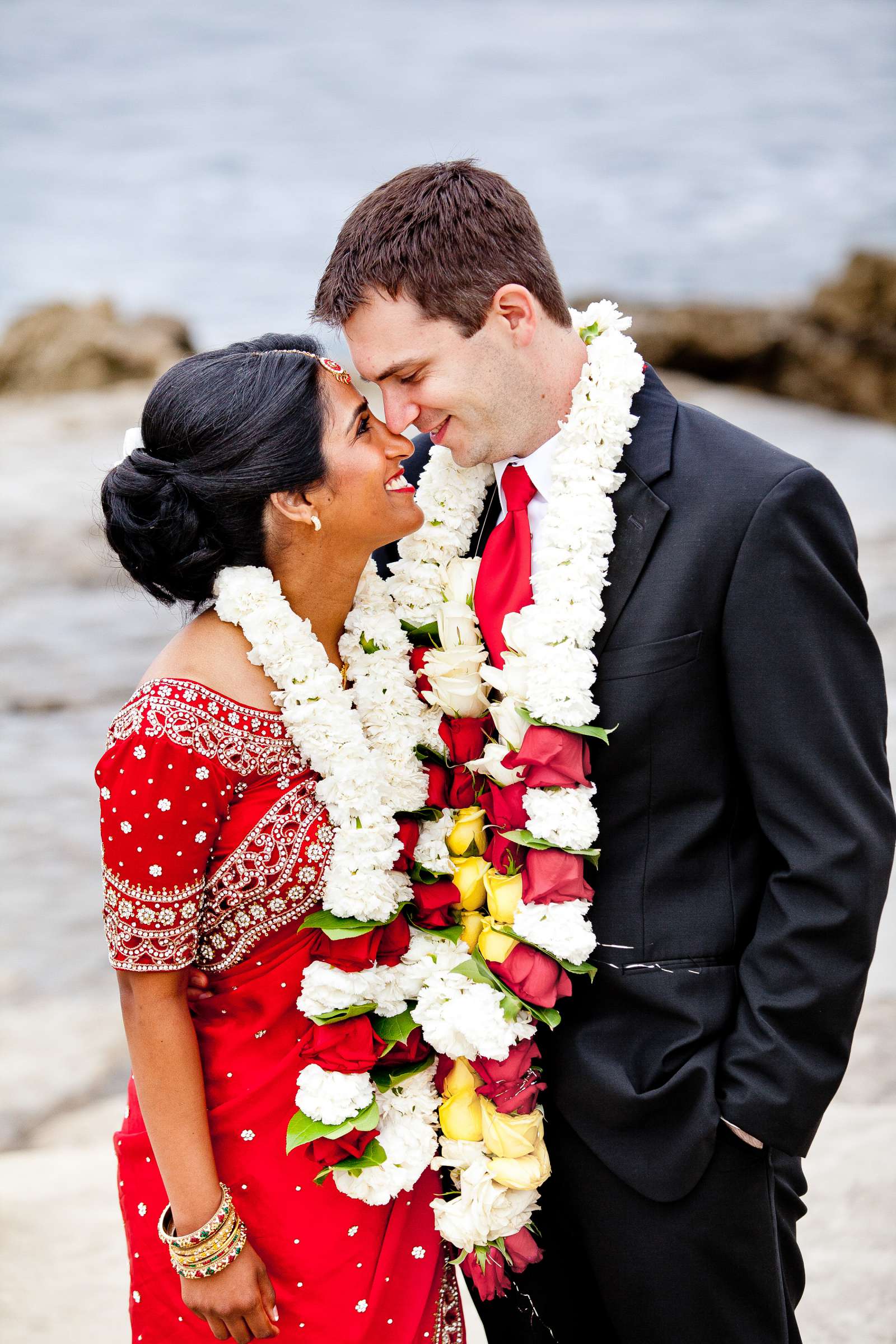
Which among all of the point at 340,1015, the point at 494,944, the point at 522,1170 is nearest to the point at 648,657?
the point at 494,944

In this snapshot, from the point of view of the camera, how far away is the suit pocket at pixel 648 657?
2.15 metres

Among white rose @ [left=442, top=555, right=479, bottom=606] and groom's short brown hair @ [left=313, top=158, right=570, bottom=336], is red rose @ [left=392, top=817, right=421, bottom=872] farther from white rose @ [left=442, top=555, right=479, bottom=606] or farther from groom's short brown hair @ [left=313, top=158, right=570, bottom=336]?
groom's short brown hair @ [left=313, top=158, right=570, bottom=336]

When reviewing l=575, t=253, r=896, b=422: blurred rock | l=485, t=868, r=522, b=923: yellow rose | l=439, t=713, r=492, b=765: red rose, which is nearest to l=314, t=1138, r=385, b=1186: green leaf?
l=485, t=868, r=522, b=923: yellow rose

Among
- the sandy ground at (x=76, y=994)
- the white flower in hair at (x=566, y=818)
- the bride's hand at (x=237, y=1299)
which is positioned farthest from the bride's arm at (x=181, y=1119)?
the sandy ground at (x=76, y=994)

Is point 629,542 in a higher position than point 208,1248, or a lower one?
higher

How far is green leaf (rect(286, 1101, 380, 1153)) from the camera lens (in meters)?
2.19

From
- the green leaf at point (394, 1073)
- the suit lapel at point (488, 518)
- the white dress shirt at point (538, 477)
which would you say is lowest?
the green leaf at point (394, 1073)

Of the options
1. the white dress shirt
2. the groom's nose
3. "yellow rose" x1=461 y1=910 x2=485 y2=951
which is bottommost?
"yellow rose" x1=461 y1=910 x2=485 y2=951

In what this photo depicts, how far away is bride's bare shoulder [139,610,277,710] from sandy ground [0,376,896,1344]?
31cm

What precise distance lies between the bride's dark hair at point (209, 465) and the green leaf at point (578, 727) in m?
0.57

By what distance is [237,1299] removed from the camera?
2223 mm

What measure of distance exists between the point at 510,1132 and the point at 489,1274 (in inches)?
15.3

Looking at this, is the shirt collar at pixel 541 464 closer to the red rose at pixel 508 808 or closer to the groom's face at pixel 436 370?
the groom's face at pixel 436 370

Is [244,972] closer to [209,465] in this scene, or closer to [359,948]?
[359,948]
